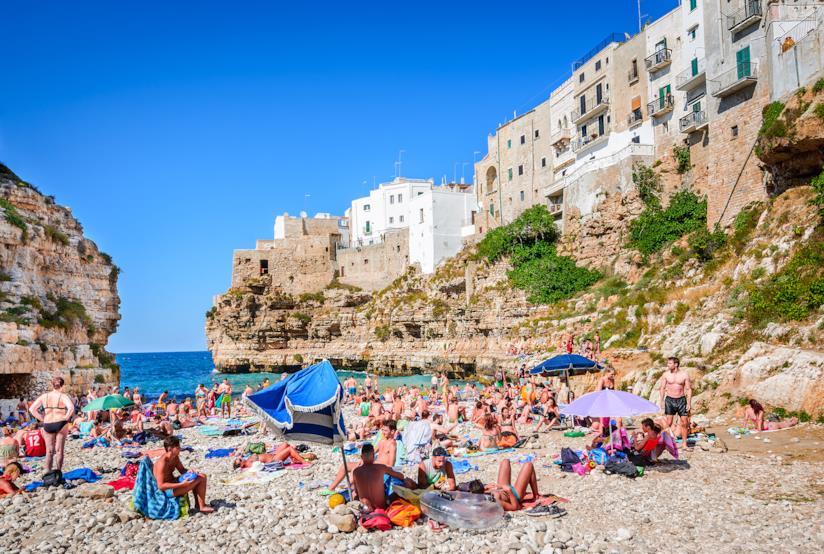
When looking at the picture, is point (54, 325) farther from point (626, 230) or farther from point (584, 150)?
point (584, 150)

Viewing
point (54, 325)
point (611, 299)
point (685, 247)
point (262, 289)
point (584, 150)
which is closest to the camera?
point (54, 325)

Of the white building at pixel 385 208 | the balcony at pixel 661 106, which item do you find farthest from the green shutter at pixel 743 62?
the white building at pixel 385 208

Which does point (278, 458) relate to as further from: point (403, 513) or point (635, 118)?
point (635, 118)

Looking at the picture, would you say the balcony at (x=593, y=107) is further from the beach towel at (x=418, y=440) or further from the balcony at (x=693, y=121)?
the beach towel at (x=418, y=440)

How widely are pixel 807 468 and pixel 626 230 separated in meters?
24.8

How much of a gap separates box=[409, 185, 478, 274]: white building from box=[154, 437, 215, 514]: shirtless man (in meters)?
43.0

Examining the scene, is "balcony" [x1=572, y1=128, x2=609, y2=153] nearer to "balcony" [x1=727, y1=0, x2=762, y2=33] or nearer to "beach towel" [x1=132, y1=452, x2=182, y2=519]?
"balcony" [x1=727, y1=0, x2=762, y2=33]

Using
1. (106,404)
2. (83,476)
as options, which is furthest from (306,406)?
(106,404)

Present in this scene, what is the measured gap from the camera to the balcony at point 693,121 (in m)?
28.2

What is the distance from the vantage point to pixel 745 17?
21922 mm

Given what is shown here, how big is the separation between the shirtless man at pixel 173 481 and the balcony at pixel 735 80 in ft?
70.9

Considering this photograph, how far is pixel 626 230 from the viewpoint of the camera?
107 ft

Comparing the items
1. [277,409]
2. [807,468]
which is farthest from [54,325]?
[807,468]

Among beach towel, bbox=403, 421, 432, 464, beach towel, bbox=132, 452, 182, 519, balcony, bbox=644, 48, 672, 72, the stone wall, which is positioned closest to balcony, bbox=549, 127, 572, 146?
balcony, bbox=644, 48, 672, 72
